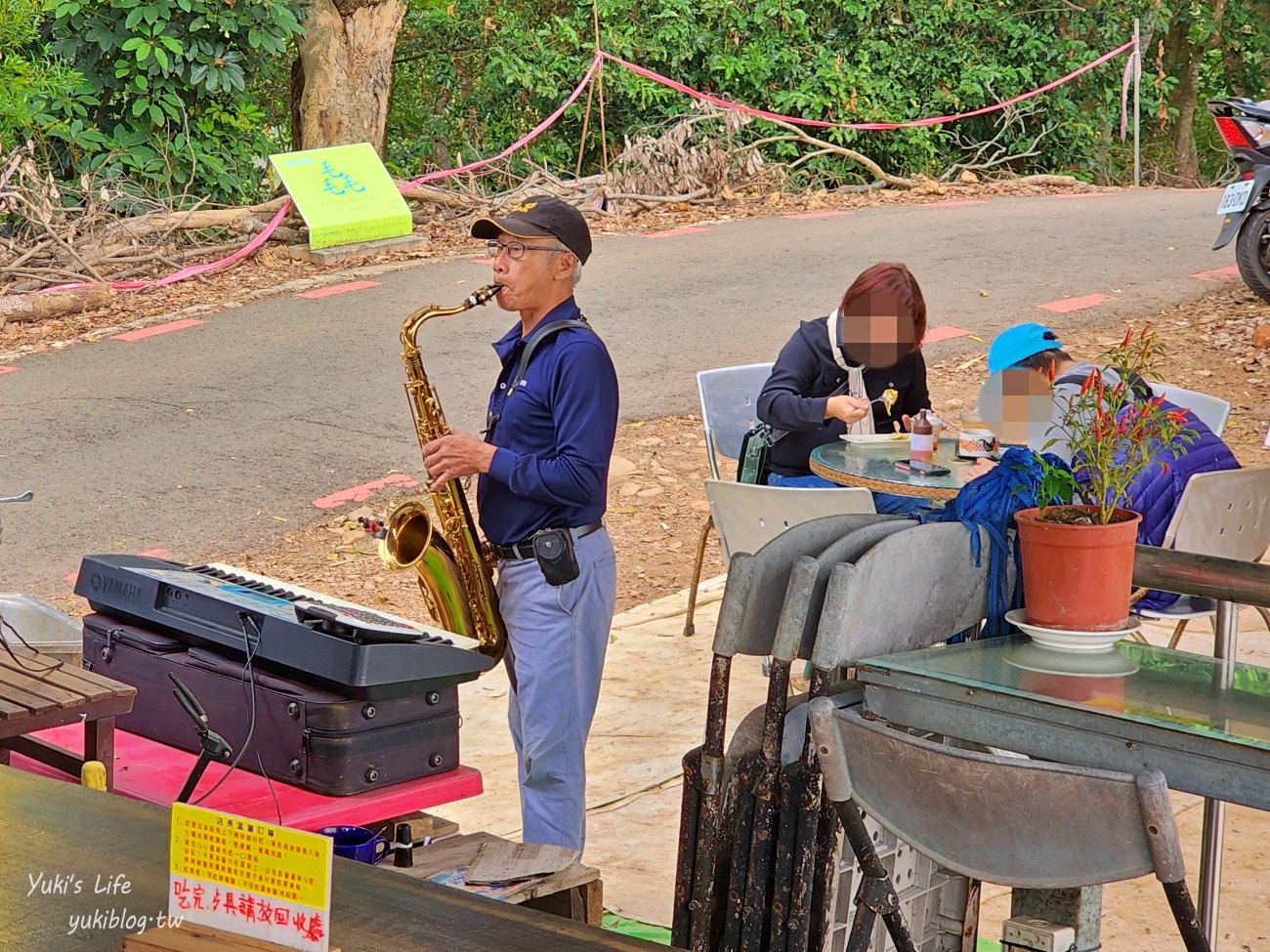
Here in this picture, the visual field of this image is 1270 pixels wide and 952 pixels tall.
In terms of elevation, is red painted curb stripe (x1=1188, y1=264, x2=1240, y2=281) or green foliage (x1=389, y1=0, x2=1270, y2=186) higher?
green foliage (x1=389, y1=0, x2=1270, y2=186)

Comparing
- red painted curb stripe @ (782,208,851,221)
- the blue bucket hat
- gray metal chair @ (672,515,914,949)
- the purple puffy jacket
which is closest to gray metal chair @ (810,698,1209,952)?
gray metal chair @ (672,515,914,949)

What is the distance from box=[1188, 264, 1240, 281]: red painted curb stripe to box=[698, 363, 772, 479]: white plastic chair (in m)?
5.55

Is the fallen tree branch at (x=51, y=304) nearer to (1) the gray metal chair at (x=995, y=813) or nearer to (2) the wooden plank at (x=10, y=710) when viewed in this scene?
(2) the wooden plank at (x=10, y=710)

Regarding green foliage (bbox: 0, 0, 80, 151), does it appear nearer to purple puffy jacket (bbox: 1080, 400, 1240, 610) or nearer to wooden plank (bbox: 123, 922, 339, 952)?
purple puffy jacket (bbox: 1080, 400, 1240, 610)

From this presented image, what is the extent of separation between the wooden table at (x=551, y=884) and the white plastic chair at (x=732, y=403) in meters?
3.38

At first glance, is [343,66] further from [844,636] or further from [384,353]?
[844,636]

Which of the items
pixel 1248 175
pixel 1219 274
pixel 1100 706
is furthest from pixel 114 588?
pixel 1219 274

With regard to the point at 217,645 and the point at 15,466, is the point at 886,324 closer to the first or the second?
the point at 217,645

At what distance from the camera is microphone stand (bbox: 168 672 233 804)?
8.58ft

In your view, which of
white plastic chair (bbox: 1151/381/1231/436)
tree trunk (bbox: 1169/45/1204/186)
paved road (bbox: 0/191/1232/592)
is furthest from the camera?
tree trunk (bbox: 1169/45/1204/186)

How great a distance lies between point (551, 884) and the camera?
9.17 ft

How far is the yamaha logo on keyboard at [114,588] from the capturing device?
3420mm

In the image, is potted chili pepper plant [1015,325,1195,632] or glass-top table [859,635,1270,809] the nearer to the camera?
glass-top table [859,635,1270,809]

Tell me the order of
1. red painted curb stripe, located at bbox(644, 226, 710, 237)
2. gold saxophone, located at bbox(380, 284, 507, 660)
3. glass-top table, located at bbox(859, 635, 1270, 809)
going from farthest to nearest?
red painted curb stripe, located at bbox(644, 226, 710, 237) < gold saxophone, located at bbox(380, 284, 507, 660) < glass-top table, located at bbox(859, 635, 1270, 809)
